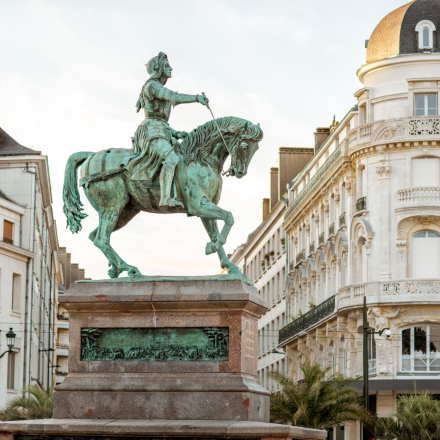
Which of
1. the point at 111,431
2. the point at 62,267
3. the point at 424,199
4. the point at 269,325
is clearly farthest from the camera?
the point at 62,267

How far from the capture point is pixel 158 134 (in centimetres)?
1299

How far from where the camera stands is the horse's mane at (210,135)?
42.1ft

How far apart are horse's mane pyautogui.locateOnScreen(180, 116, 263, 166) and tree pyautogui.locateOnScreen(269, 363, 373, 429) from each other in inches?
825

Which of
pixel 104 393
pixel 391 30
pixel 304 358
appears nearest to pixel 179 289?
pixel 104 393

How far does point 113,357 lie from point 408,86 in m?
35.4

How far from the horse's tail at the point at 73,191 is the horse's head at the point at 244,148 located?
6.63 feet

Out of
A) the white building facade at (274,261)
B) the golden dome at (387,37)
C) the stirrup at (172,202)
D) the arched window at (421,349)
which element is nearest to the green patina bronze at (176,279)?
the stirrup at (172,202)

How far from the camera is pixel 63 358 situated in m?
101

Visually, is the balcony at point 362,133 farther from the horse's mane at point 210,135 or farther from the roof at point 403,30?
the horse's mane at point 210,135

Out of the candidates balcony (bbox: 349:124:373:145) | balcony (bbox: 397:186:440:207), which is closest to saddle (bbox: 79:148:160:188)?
balcony (bbox: 397:186:440:207)

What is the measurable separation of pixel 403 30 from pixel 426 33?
106cm

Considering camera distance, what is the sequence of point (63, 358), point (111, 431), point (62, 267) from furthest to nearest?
point (62, 267) < point (63, 358) < point (111, 431)

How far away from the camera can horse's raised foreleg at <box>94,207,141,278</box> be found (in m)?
13.0

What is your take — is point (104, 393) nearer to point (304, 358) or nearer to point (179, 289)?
point (179, 289)
